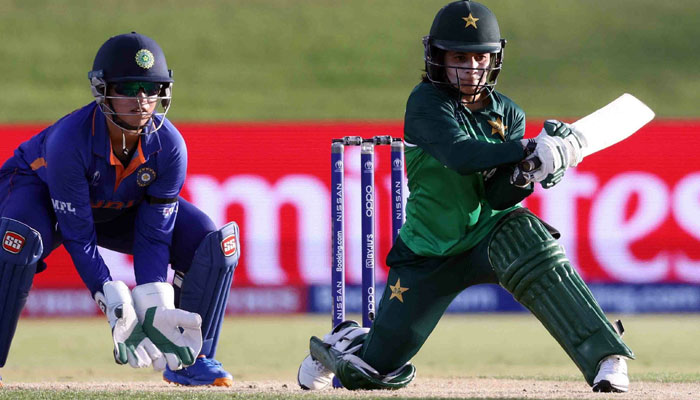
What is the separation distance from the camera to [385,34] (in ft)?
67.7

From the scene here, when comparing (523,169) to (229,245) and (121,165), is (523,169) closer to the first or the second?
(229,245)

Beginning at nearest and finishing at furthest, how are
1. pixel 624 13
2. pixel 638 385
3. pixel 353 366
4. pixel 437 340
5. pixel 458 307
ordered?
1. pixel 353 366
2. pixel 638 385
3. pixel 437 340
4. pixel 458 307
5. pixel 624 13

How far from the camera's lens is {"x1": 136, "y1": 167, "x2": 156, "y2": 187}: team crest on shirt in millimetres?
4812

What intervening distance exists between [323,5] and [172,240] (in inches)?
668

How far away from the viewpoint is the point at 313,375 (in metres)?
4.95

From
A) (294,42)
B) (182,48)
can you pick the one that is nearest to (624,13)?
(294,42)

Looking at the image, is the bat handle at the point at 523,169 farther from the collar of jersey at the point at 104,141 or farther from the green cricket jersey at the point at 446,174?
the collar of jersey at the point at 104,141

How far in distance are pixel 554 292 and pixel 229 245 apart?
1586mm

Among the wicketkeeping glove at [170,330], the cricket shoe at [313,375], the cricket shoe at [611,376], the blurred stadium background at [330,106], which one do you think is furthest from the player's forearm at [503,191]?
the blurred stadium background at [330,106]

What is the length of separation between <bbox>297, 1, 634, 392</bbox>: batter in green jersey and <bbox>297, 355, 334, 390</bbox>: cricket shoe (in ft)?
0.38

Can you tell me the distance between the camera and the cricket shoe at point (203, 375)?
5184 millimetres

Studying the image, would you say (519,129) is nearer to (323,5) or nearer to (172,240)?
(172,240)

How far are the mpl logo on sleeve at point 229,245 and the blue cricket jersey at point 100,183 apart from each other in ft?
0.81

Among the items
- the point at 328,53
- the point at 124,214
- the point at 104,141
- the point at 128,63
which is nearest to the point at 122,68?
the point at 128,63
